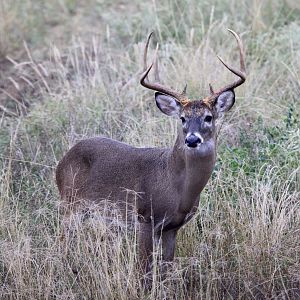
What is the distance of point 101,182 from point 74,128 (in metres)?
1.54

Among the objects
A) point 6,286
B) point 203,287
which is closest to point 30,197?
point 6,286

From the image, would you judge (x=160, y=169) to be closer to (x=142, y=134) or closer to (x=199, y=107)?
(x=199, y=107)

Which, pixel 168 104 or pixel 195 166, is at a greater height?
pixel 168 104

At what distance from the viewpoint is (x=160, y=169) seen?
6.51 metres

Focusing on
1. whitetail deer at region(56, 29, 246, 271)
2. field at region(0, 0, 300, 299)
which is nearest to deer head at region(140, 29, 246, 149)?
whitetail deer at region(56, 29, 246, 271)

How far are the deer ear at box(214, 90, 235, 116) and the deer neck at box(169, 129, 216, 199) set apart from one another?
0.24 metres

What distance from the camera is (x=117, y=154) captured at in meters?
6.80

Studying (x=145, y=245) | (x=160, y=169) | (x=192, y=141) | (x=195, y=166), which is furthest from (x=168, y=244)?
(x=192, y=141)

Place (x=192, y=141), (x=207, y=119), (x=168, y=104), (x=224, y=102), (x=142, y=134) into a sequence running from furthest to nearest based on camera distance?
(x=142, y=134), (x=168, y=104), (x=224, y=102), (x=207, y=119), (x=192, y=141)

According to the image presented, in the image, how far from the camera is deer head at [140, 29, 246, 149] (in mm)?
6064

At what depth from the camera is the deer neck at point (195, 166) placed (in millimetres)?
6113

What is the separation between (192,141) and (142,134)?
1982 millimetres

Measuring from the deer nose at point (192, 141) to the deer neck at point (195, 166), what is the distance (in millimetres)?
175

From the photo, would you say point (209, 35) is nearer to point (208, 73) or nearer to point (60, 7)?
point (208, 73)
